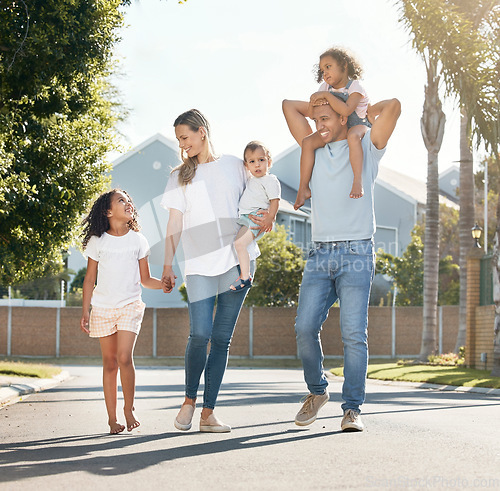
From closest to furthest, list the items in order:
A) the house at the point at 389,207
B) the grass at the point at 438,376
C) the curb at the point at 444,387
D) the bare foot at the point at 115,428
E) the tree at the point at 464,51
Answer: the bare foot at the point at 115,428 < the curb at the point at 444,387 < the grass at the point at 438,376 < the tree at the point at 464,51 < the house at the point at 389,207

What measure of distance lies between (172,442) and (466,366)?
17.4 m

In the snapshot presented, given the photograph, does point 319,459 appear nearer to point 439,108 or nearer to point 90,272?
point 90,272

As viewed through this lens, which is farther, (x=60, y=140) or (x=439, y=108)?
(x=439, y=108)

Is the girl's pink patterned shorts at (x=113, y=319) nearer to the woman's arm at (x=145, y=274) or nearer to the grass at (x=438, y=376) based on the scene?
the woman's arm at (x=145, y=274)

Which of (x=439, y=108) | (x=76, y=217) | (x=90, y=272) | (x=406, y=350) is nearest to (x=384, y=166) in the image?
(x=406, y=350)

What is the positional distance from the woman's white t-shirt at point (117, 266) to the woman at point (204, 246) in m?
0.57

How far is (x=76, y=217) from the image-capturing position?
620 inches

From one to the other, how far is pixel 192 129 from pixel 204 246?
0.85m

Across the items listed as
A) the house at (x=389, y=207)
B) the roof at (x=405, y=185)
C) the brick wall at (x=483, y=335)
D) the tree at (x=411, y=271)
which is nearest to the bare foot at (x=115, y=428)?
the brick wall at (x=483, y=335)

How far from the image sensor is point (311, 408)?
6.33 m

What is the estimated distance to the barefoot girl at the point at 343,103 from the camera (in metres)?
6.12

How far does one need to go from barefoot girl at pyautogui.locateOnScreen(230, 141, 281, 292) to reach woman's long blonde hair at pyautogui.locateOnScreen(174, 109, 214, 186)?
1.16 ft

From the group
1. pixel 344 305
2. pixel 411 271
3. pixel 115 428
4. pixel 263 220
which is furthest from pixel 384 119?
pixel 411 271

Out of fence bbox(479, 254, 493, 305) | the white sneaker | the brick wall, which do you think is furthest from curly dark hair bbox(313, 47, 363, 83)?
fence bbox(479, 254, 493, 305)
